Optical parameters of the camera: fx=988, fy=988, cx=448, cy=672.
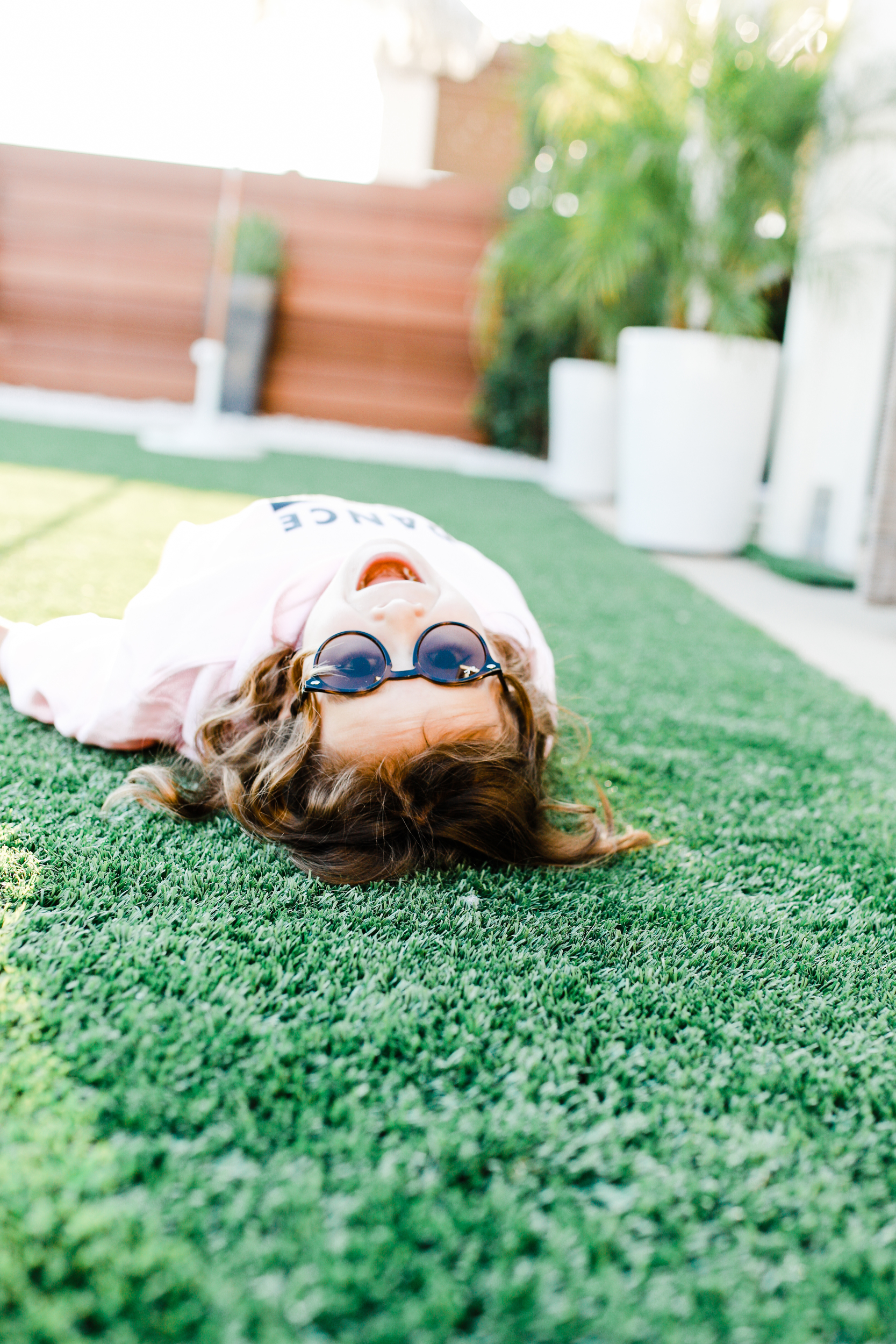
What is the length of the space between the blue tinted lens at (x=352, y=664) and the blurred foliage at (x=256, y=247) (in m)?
7.67

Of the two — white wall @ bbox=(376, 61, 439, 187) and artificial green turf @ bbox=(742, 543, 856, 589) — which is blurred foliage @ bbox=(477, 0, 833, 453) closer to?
artificial green turf @ bbox=(742, 543, 856, 589)

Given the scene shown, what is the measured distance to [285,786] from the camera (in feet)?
4.30

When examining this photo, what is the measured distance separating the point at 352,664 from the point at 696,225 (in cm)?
Result: 422

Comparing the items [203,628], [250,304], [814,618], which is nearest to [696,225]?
[814,618]

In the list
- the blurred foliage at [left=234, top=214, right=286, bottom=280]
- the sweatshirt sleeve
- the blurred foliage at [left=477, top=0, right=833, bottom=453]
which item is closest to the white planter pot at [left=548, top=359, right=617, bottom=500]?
the blurred foliage at [left=477, top=0, right=833, bottom=453]

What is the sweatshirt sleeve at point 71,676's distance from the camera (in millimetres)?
1585

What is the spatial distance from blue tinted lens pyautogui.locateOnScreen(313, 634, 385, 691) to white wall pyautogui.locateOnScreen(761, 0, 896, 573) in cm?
372

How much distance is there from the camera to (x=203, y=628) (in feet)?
5.13

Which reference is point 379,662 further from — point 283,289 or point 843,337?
point 283,289

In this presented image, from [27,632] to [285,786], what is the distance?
765 mm

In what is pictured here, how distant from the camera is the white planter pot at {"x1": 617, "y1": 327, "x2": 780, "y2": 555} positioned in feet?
15.0

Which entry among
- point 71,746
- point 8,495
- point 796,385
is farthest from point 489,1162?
point 796,385

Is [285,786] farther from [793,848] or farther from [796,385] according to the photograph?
[796,385]

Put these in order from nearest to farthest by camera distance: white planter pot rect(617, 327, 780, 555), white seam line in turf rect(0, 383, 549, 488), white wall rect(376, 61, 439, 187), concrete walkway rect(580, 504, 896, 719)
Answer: concrete walkway rect(580, 504, 896, 719) < white planter pot rect(617, 327, 780, 555) < white seam line in turf rect(0, 383, 549, 488) < white wall rect(376, 61, 439, 187)
